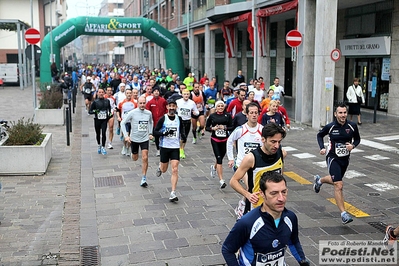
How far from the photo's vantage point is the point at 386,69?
63.4 ft

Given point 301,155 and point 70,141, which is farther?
point 70,141

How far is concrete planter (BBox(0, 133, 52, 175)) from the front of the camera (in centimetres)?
1012

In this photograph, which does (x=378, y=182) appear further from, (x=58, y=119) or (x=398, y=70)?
(x=58, y=119)

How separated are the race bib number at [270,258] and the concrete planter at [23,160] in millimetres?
7767

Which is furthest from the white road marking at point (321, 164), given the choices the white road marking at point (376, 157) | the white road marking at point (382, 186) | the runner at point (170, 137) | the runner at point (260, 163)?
the runner at point (260, 163)

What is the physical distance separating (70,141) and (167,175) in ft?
18.1

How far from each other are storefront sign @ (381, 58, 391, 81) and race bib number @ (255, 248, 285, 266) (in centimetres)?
1733

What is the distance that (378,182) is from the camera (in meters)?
9.57

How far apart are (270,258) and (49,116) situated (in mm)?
15448

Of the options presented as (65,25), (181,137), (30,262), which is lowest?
(30,262)

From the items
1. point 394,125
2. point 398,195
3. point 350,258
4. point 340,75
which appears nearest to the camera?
point 350,258

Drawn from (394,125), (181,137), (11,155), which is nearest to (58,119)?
(11,155)

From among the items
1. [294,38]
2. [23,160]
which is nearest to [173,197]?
[23,160]

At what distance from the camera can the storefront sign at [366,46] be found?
1838 centimetres
